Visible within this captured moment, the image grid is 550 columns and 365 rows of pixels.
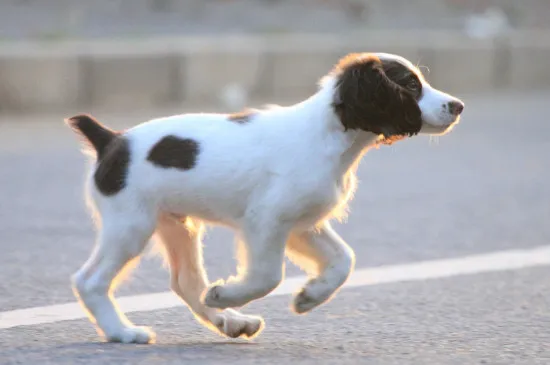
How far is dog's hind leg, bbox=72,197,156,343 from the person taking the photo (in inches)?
202

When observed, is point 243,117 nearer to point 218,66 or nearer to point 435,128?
point 435,128

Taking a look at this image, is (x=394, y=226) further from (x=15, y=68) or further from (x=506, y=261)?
(x=15, y=68)

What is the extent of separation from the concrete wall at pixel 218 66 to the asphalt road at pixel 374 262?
0.51m

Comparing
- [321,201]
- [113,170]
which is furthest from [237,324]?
[113,170]

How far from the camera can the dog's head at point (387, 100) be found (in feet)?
16.6

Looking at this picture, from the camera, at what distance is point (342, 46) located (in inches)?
618

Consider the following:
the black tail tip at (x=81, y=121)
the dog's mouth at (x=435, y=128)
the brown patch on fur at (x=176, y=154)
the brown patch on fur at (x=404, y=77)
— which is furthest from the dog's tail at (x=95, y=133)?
the dog's mouth at (x=435, y=128)

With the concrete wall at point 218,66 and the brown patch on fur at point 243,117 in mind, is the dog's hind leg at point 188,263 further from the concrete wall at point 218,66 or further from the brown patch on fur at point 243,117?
the concrete wall at point 218,66

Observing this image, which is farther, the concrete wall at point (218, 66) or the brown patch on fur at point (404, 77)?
the concrete wall at point (218, 66)

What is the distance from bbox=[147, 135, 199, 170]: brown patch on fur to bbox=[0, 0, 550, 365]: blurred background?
68cm

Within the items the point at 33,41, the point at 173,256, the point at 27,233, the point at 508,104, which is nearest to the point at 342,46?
the point at 508,104

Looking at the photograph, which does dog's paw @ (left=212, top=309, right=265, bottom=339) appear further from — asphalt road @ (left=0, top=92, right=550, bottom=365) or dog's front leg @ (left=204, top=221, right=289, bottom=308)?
dog's front leg @ (left=204, top=221, right=289, bottom=308)

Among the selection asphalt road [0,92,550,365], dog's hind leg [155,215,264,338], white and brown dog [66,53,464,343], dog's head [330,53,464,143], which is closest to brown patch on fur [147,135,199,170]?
white and brown dog [66,53,464,343]

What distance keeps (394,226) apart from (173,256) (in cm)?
320
